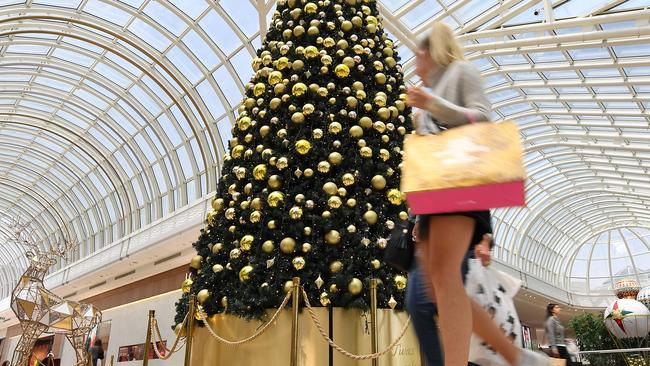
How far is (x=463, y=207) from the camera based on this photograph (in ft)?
5.60

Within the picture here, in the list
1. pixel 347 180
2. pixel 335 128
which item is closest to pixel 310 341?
pixel 347 180

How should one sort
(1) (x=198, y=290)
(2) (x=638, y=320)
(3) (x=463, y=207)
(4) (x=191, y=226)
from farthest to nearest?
1. (4) (x=191, y=226)
2. (2) (x=638, y=320)
3. (1) (x=198, y=290)
4. (3) (x=463, y=207)

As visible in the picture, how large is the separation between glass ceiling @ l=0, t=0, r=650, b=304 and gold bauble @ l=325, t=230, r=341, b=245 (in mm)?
10842

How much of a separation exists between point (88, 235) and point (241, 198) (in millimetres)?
34916

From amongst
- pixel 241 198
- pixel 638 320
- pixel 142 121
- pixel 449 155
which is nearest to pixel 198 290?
pixel 241 198

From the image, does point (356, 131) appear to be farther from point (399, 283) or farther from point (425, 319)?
point (425, 319)

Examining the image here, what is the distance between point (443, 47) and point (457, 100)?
30cm

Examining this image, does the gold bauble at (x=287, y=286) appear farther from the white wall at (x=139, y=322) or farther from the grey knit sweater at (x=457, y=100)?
the white wall at (x=139, y=322)

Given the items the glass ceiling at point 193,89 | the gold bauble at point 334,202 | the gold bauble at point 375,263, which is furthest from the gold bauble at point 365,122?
the glass ceiling at point 193,89

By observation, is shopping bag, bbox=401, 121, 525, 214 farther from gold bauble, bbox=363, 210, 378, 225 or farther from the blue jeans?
gold bauble, bbox=363, 210, 378, 225

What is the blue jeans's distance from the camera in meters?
1.91

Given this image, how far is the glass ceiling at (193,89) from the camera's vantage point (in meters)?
15.9

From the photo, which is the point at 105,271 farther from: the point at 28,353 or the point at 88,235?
the point at 28,353

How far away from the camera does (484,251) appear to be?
2119 mm
